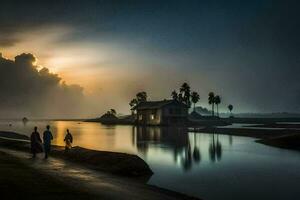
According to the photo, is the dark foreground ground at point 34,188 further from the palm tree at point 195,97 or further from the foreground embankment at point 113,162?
the palm tree at point 195,97

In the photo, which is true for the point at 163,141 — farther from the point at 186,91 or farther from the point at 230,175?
the point at 186,91

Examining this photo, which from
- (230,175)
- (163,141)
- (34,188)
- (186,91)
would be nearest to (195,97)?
(186,91)

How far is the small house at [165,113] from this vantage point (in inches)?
4097

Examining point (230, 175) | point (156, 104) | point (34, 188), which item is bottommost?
point (230, 175)

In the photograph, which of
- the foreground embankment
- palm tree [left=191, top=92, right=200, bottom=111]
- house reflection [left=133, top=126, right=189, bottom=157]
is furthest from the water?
palm tree [left=191, top=92, right=200, bottom=111]

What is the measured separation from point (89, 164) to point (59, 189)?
480 inches

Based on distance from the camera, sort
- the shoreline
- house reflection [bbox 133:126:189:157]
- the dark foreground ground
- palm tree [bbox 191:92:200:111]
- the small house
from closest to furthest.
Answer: the dark foreground ground < the shoreline < house reflection [bbox 133:126:189:157] < the small house < palm tree [bbox 191:92:200:111]

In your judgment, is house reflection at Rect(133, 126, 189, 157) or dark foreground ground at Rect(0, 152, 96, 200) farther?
house reflection at Rect(133, 126, 189, 157)

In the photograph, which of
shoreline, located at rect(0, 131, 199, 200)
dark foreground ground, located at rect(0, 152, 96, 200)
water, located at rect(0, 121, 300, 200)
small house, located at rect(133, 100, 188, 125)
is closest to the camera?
dark foreground ground, located at rect(0, 152, 96, 200)

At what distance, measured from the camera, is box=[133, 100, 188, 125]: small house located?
4097 inches

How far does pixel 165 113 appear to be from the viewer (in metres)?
104

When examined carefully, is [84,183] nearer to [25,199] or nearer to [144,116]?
[25,199]

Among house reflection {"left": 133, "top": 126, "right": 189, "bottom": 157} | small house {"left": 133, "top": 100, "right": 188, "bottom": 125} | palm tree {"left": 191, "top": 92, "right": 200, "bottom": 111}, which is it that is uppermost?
palm tree {"left": 191, "top": 92, "right": 200, "bottom": 111}

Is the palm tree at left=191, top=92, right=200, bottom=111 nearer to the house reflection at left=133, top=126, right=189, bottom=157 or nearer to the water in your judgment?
the house reflection at left=133, top=126, right=189, bottom=157
